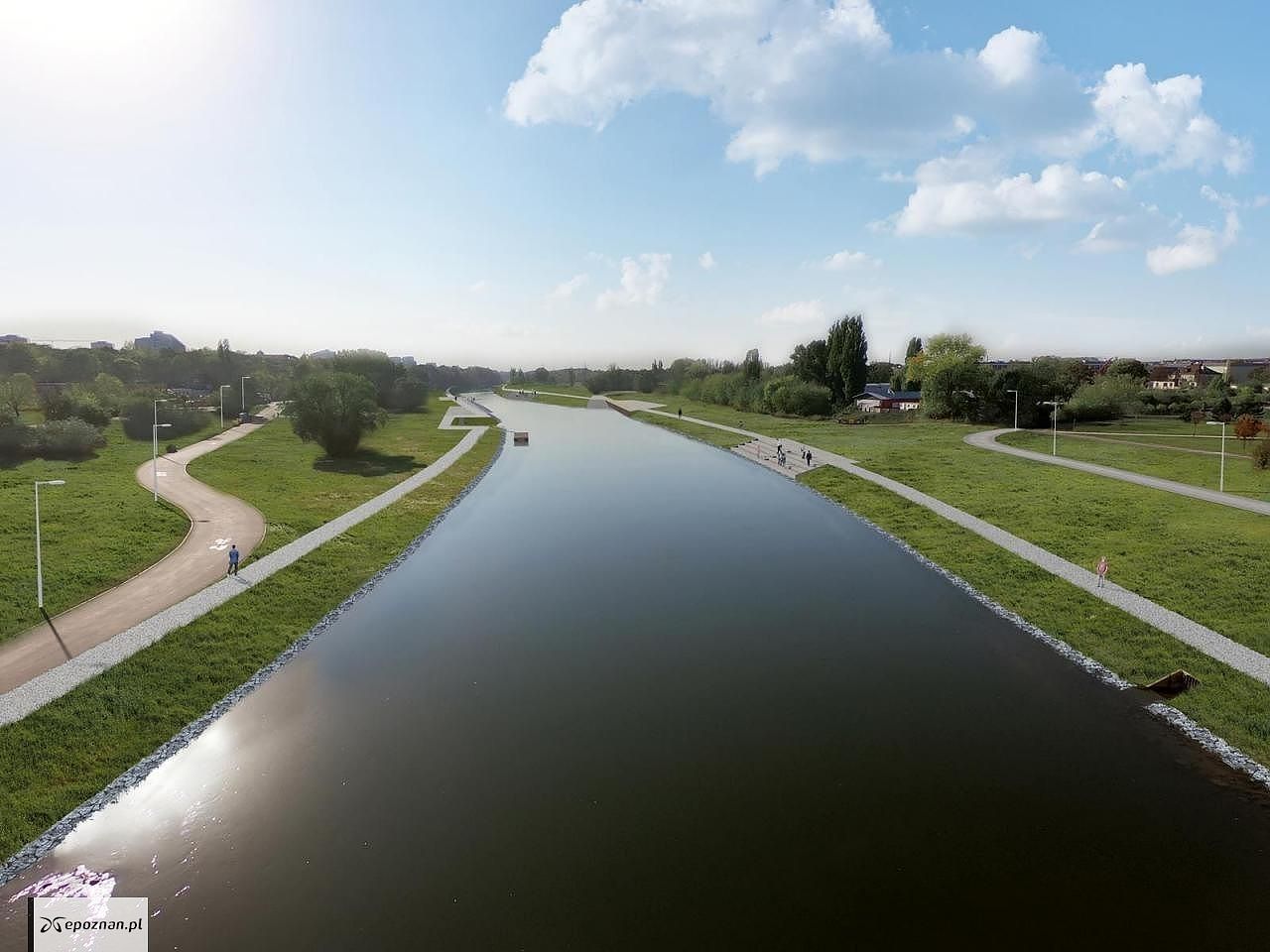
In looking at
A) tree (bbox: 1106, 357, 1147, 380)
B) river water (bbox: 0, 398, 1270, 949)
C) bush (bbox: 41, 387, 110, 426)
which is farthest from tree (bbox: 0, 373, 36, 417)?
tree (bbox: 1106, 357, 1147, 380)

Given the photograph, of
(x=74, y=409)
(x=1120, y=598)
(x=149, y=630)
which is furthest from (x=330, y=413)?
(x=1120, y=598)

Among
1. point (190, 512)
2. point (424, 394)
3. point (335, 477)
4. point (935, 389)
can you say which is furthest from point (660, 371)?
point (190, 512)

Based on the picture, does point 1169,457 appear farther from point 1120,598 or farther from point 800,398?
point 800,398

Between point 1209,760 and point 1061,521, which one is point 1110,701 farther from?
point 1061,521

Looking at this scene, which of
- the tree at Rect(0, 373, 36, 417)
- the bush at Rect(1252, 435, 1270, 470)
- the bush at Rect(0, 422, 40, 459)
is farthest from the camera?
the tree at Rect(0, 373, 36, 417)

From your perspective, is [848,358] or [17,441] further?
[848,358]

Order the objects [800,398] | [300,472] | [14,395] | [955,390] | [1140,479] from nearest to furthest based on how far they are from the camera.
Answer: [1140,479] < [300,472] < [14,395] < [955,390] < [800,398]

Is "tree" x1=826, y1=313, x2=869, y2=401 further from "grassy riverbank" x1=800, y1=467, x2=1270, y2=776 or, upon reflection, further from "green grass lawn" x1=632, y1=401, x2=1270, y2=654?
"grassy riverbank" x1=800, y1=467, x2=1270, y2=776
